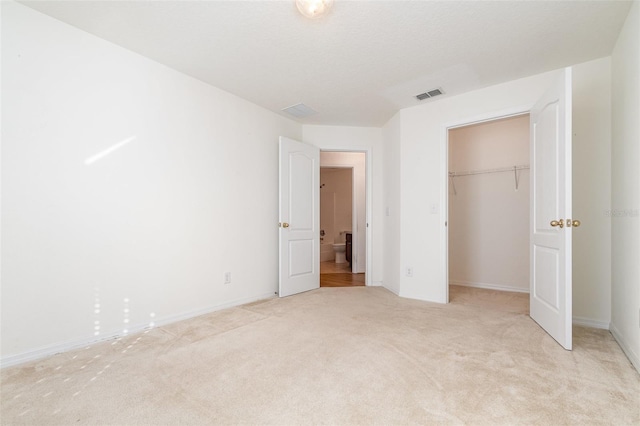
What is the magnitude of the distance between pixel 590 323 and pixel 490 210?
1.96 meters

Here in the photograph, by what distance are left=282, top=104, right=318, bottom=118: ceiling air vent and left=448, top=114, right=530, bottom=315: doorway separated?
197 cm

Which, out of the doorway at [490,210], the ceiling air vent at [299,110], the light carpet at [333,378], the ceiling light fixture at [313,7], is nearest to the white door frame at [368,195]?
the ceiling air vent at [299,110]

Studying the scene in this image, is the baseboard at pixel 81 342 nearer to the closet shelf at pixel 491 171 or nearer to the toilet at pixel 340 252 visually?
the closet shelf at pixel 491 171

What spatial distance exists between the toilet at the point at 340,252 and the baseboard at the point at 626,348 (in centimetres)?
484

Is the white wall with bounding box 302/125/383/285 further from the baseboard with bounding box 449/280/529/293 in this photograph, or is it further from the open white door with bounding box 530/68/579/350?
the open white door with bounding box 530/68/579/350

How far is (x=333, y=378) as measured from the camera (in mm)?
1766

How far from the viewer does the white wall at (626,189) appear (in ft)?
6.50

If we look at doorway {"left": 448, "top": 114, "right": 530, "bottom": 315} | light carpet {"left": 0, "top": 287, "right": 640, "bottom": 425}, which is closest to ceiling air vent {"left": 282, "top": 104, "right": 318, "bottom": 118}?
doorway {"left": 448, "top": 114, "right": 530, "bottom": 315}

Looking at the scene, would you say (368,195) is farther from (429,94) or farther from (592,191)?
(592,191)

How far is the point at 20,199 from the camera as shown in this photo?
2.00 m

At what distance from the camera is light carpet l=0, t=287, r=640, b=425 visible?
1.44m

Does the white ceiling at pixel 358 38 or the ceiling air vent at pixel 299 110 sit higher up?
the white ceiling at pixel 358 38

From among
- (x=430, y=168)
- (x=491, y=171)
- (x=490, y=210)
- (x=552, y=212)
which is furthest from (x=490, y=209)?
(x=552, y=212)

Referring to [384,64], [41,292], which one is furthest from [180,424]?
[384,64]
